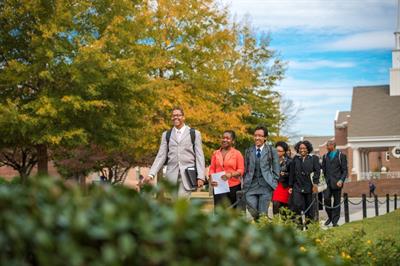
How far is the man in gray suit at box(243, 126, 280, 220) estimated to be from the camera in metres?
12.7

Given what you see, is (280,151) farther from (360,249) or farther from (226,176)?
(360,249)

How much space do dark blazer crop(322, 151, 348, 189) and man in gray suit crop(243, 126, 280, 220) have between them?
4.74 metres

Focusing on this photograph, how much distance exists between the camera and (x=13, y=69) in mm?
24906

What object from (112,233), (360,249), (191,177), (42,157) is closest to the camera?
(112,233)

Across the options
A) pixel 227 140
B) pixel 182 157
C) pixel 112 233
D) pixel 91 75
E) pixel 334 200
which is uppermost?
pixel 91 75

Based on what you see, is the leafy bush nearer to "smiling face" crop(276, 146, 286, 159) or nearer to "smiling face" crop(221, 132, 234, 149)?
"smiling face" crop(221, 132, 234, 149)

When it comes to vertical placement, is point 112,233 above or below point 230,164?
below

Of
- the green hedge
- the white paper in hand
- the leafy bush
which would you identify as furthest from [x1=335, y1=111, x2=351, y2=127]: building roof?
the green hedge

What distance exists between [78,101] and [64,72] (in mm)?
1061

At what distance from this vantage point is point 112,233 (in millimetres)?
2664

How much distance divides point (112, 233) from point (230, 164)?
33.0ft

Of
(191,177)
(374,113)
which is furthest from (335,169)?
(374,113)

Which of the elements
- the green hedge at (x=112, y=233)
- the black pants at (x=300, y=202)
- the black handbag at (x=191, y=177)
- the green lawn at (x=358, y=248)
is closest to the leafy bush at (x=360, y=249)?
the green lawn at (x=358, y=248)

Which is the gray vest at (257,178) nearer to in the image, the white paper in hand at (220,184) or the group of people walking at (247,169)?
the group of people walking at (247,169)
